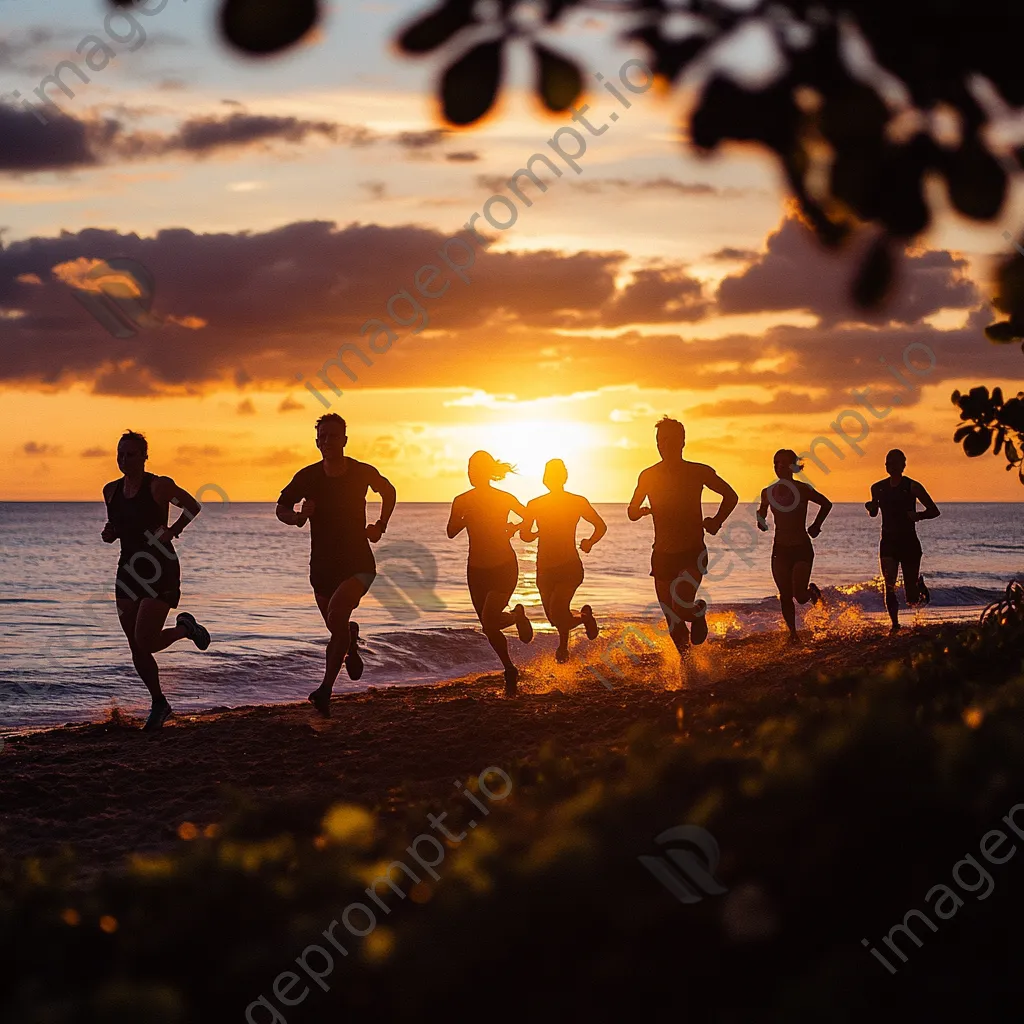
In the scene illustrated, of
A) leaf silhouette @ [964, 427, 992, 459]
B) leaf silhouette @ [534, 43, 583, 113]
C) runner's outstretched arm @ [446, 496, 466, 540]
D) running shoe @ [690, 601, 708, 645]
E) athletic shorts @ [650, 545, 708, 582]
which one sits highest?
leaf silhouette @ [534, 43, 583, 113]

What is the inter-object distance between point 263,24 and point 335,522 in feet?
26.4

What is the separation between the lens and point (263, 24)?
162 centimetres

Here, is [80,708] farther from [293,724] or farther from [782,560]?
[782,560]

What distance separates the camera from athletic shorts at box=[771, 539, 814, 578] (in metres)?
13.4

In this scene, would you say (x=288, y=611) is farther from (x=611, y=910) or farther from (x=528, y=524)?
(x=611, y=910)

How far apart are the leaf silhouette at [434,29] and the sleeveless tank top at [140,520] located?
8137mm

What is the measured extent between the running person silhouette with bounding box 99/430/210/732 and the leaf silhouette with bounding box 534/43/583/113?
7979 mm

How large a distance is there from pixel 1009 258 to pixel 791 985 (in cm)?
140

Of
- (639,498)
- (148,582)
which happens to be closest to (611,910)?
(148,582)

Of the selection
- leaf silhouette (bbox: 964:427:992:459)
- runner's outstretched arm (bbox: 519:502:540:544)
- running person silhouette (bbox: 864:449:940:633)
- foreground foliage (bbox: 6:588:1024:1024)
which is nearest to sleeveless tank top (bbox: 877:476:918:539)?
running person silhouette (bbox: 864:449:940:633)

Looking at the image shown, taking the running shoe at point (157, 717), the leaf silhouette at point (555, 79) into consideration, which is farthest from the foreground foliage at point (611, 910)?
the running shoe at point (157, 717)

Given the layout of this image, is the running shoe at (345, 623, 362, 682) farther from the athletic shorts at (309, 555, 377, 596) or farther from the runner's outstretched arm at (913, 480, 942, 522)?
the runner's outstretched arm at (913, 480, 942, 522)

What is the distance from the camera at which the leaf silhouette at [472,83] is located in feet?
5.77
